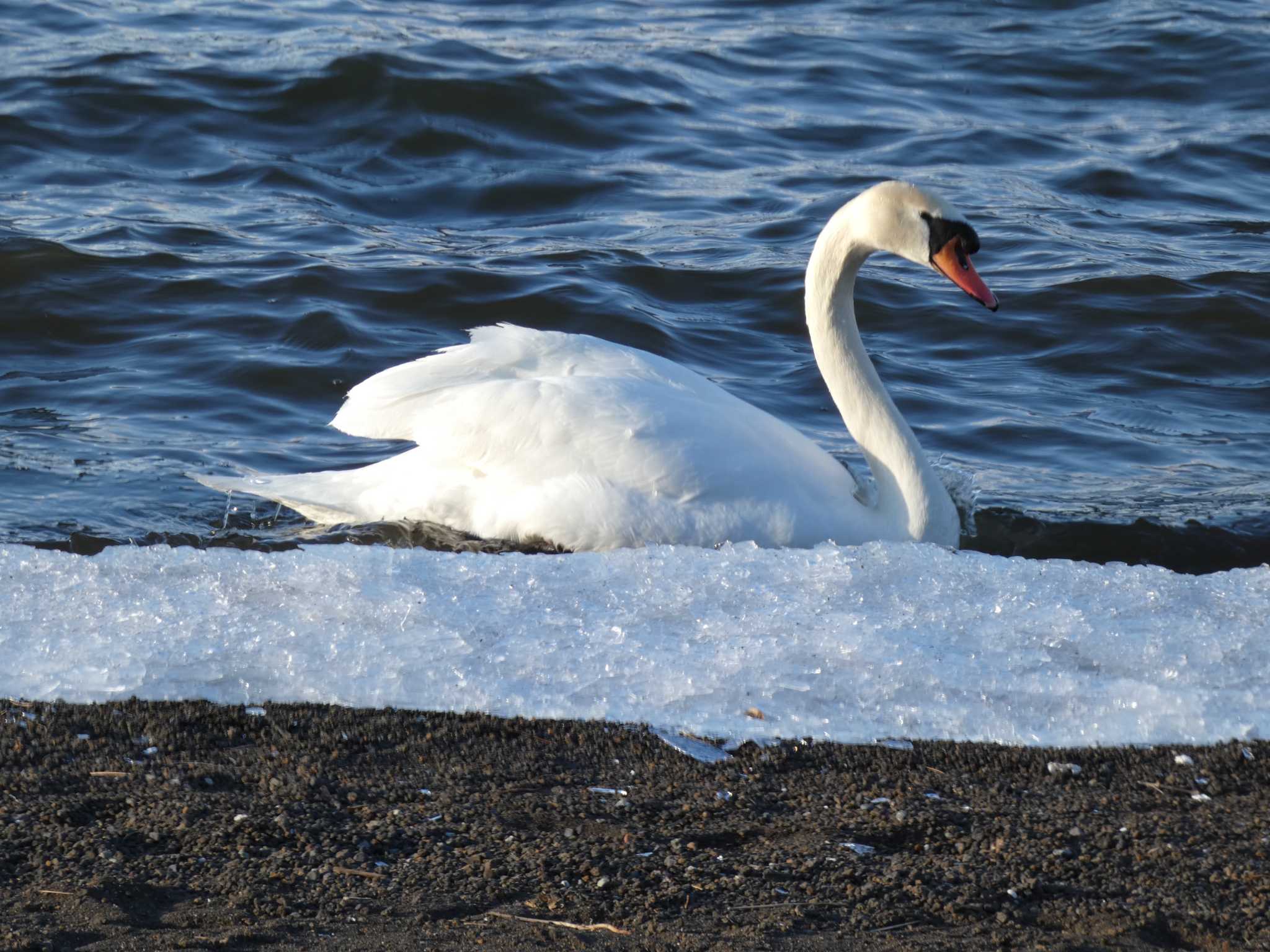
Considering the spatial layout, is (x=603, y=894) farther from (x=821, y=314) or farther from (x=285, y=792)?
(x=821, y=314)

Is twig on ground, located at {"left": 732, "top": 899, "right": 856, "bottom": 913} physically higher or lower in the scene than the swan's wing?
lower

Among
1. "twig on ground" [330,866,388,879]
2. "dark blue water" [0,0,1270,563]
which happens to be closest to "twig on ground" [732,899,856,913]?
"twig on ground" [330,866,388,879]

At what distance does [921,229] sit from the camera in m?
5.39

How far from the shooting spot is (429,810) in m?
3.18

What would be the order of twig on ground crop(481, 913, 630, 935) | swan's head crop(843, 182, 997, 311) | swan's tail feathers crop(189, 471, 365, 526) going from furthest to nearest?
swan's tail feathers crop(189, 471, 365, 526), swan's head crop(843, 182, 997, 311), twig on ground crop(481, 913, 630, 935)

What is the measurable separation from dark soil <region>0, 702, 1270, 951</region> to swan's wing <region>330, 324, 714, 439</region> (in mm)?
1989

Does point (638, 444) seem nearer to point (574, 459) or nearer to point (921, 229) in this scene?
point (574, 459)

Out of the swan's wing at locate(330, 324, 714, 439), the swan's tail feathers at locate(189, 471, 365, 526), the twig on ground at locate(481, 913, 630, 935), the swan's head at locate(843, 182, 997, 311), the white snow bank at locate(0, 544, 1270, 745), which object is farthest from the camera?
the swan's tail feathers at locate(189, 471, 365, 526)

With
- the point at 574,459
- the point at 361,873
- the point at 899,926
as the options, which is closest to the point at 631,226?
the point at 574,459

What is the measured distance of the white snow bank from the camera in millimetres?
3691

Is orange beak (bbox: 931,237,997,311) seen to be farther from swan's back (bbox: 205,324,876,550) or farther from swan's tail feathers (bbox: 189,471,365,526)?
swan's tail feathers (bbox: 189,471,365,526)

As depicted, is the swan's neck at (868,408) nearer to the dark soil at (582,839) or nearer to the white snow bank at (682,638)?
the white snow bank at (682,638)

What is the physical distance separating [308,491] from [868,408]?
196cm

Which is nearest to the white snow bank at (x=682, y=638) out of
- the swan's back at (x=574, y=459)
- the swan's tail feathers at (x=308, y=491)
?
the swan's back at (x=574, y=459)
